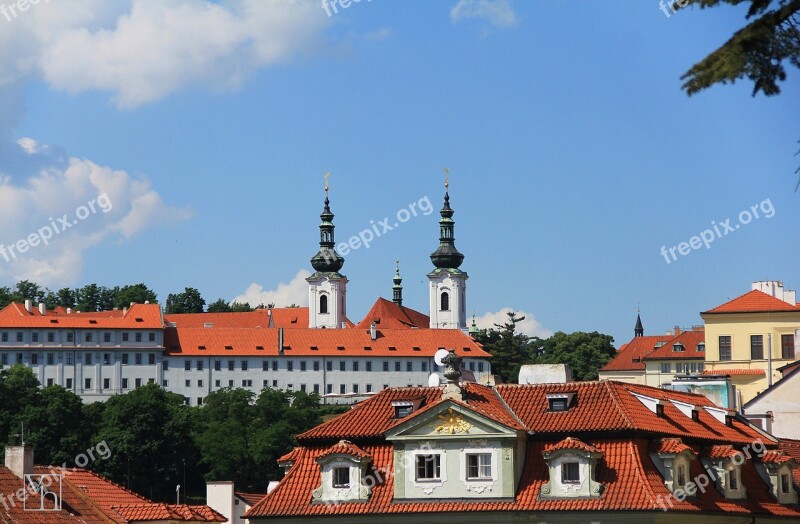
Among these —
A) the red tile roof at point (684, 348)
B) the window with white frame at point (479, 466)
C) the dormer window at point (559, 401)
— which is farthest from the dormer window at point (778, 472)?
the red tile roof at point (684, 348)

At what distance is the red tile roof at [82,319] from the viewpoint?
184875mm

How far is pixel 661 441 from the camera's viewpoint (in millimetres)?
32844

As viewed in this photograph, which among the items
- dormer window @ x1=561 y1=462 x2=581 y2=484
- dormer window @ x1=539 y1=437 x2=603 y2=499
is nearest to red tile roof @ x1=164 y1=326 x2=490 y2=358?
dormer window @ x1=539 y1=437 x2=603 y2=499

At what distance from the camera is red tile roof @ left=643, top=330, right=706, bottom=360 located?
482 feet

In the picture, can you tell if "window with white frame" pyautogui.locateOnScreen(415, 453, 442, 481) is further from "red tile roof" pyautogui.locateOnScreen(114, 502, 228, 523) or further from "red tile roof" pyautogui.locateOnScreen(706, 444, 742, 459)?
"red tile roof" pyautogui.locateOnScreen(114, 502, 228, 523)

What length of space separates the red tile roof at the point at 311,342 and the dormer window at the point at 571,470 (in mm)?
156118

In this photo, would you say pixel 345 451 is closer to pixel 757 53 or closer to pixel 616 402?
pixel 616 402

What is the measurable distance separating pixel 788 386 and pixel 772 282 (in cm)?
5064

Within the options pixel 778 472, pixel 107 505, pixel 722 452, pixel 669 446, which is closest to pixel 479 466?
pixel 669 446

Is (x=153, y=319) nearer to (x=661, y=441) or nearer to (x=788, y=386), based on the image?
(x=788, y=386)

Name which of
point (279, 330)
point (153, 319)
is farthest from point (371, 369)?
point (153, 319)

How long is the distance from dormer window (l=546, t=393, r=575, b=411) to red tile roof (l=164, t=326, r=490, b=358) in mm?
154204

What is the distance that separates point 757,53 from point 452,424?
65.3 ft

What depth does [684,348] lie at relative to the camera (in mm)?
148375
